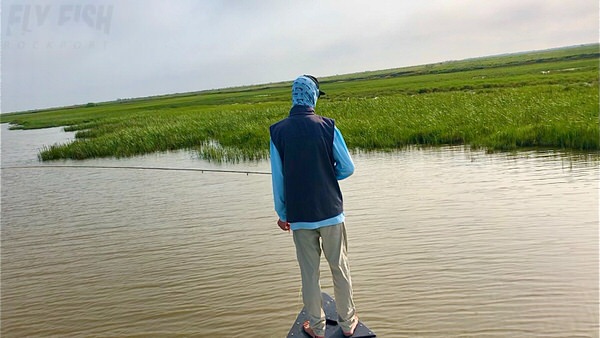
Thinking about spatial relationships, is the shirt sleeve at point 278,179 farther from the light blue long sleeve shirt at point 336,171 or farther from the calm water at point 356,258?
the calm water at point 356,258

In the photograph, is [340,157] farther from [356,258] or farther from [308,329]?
[356,258]

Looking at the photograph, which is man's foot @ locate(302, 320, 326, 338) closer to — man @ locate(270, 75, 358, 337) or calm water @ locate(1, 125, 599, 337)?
man @ locate(270, 75, 358, 337)

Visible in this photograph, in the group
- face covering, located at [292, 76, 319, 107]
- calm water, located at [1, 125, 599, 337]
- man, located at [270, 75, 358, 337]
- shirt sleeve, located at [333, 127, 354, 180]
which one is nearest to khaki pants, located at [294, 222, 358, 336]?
man, located at [270, 75, 358, 337]

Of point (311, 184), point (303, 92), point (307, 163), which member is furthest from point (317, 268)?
point (303, 92)

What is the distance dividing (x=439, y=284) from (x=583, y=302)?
4.03ft

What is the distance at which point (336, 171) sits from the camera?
3775 millimetres

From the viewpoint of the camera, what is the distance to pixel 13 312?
Result: 5.72 m

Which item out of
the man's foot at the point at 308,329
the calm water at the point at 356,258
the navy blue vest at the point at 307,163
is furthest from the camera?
the calm water at the point at 356,258

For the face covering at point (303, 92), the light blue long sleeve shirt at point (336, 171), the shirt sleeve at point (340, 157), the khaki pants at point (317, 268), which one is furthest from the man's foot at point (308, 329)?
the face covering at point (303, 92)

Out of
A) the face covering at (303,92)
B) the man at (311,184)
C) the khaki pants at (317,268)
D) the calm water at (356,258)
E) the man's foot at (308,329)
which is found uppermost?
the face covering at (303,92)

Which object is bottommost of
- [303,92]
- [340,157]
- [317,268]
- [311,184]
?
[317,268]

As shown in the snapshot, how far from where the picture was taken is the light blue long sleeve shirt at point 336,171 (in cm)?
366

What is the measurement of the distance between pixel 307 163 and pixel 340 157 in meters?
0.25

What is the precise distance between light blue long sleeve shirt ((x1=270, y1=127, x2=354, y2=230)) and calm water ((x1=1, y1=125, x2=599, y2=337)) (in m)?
1.28
